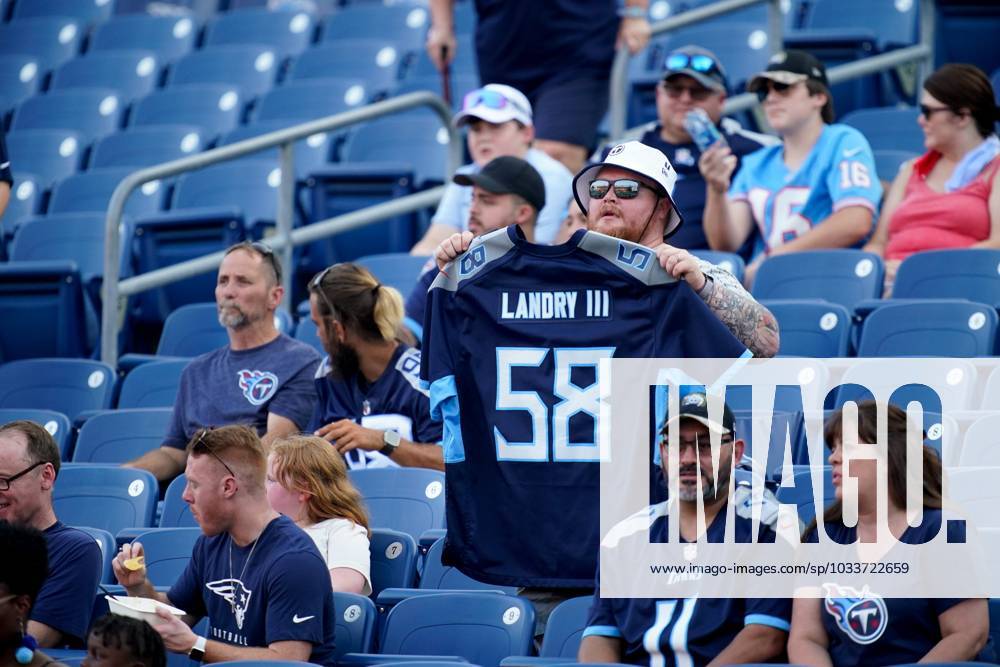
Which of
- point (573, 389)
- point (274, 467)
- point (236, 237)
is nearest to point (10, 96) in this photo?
point (236, 237)

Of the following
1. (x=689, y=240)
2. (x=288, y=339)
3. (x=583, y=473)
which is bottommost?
(x=583, y=473)

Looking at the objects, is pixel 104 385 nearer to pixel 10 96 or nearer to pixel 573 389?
pixel 573 389

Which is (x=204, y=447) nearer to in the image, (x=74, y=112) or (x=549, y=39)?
(x=549, y=39)

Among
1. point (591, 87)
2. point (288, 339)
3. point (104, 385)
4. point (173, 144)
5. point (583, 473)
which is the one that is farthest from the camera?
point (173, 144)

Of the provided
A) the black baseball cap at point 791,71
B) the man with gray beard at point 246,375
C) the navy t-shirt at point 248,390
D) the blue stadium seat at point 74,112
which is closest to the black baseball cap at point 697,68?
the black baseball cap at point 791,71

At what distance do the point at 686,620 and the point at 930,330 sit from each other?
2229 millimetres

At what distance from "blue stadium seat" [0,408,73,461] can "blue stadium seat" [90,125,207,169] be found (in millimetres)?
3746

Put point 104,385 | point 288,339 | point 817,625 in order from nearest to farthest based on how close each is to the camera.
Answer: point 817,625
point 288,339
point 104,385

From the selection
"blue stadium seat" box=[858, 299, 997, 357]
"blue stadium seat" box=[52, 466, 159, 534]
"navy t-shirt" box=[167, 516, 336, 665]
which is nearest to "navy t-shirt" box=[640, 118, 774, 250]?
"blue stadium seat" box=[858, 299, 997, 357]

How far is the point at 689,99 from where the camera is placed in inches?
289

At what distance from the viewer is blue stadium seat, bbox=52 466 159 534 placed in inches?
227

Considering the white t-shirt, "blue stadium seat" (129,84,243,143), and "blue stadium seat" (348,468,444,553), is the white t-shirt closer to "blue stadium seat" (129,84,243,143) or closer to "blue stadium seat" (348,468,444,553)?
"blue stadium seat" (348,468,444,553)

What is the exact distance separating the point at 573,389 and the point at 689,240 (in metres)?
3.01

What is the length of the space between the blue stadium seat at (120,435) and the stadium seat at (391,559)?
5.26 ft
